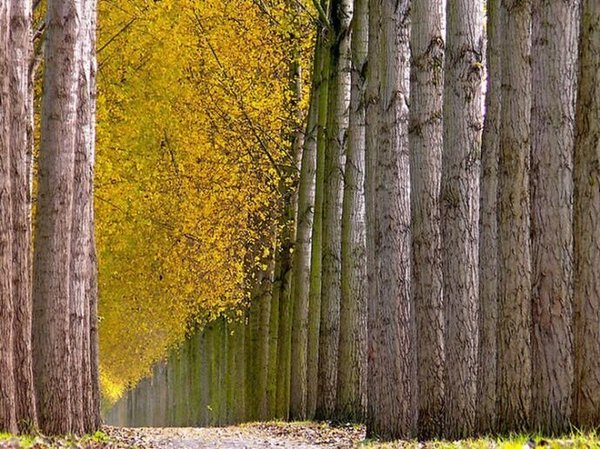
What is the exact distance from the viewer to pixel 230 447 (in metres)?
13.6

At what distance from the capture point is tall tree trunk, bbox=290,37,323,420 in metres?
20.2

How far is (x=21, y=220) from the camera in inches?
384

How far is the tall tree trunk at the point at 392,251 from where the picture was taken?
11.7 m

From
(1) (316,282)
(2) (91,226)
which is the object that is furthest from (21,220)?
(1) (316,282)

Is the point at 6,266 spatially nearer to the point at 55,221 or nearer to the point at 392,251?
the point at 55,221

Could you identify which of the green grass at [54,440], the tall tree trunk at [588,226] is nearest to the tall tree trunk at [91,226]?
the green grass at [54,440]

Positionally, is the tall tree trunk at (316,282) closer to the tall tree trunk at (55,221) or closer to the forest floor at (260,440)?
the forest floor at (260,440)

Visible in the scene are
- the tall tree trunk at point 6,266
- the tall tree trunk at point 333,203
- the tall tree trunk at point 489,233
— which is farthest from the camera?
the tall tree trunk at point 333,203

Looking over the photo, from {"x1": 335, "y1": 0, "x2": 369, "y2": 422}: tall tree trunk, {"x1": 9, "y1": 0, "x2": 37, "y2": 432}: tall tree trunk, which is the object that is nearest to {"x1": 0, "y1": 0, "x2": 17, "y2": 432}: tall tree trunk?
{"x1": 9, "y1": 0, "x2": 37, "y2": 432}: tall tree trunk

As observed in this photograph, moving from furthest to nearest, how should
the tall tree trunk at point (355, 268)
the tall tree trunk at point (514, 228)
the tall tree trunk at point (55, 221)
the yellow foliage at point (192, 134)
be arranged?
the yellow foliage at point (192, 134)
the tall tree trunk at point (355, 268)
the tall tree trunk at point (55, 221)
the tall tree trunk at point (514, 228)

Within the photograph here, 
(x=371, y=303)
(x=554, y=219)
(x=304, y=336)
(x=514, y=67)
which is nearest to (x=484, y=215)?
(x=514, y=67)

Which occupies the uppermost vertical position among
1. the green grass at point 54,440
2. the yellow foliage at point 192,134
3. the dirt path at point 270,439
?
the yellow foliage at point 192,134

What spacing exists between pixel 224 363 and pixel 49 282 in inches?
1026

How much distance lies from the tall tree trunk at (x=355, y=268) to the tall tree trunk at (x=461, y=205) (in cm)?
507
